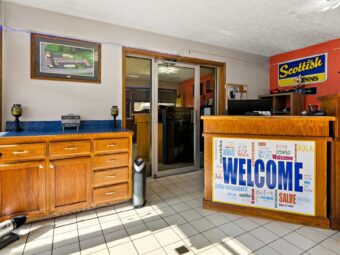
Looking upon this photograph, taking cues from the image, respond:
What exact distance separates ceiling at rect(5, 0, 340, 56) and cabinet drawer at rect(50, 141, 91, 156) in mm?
1853

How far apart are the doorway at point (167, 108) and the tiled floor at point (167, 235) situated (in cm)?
146

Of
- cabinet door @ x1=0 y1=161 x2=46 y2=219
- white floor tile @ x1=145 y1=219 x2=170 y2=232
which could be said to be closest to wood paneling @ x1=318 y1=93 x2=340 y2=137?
white floor tile @ x1=145 y1=219 x2=170 y2=232

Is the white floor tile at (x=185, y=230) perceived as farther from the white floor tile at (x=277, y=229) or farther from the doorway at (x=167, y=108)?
the doorway at (x=167, y=108)

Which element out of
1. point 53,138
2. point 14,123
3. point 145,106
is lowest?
point 53,138

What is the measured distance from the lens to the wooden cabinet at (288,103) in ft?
13.1

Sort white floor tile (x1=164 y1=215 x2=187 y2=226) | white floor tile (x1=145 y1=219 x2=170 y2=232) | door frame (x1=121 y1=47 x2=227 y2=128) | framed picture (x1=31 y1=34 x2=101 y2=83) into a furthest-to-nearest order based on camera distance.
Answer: door frame (x1=121 y1=47 x2=227 y2=128) < framed picture (x1=31 y1=34 x2=101 y2=83) < white floor tile (x1=164 y1=215 x2=187 y2=226) < white floor tile (x1=145 y1=219 x2=170 y2=232)

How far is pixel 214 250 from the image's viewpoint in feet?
5.70

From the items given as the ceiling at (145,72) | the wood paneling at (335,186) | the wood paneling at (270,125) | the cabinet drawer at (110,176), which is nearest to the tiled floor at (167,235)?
the wood paneling at (335,186)

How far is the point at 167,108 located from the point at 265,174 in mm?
2275

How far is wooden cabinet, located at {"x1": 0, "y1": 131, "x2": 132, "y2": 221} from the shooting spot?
2000 millimetres

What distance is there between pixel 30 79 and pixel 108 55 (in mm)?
1147

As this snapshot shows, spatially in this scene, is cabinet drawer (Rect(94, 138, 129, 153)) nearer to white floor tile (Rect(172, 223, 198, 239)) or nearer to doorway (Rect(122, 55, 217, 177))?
doorway (Rect(122, 55, 217, 177))

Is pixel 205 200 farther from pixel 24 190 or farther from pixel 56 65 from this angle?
pixel 56 65

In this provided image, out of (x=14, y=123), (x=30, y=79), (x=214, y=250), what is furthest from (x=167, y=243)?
(x=30, y=79)
